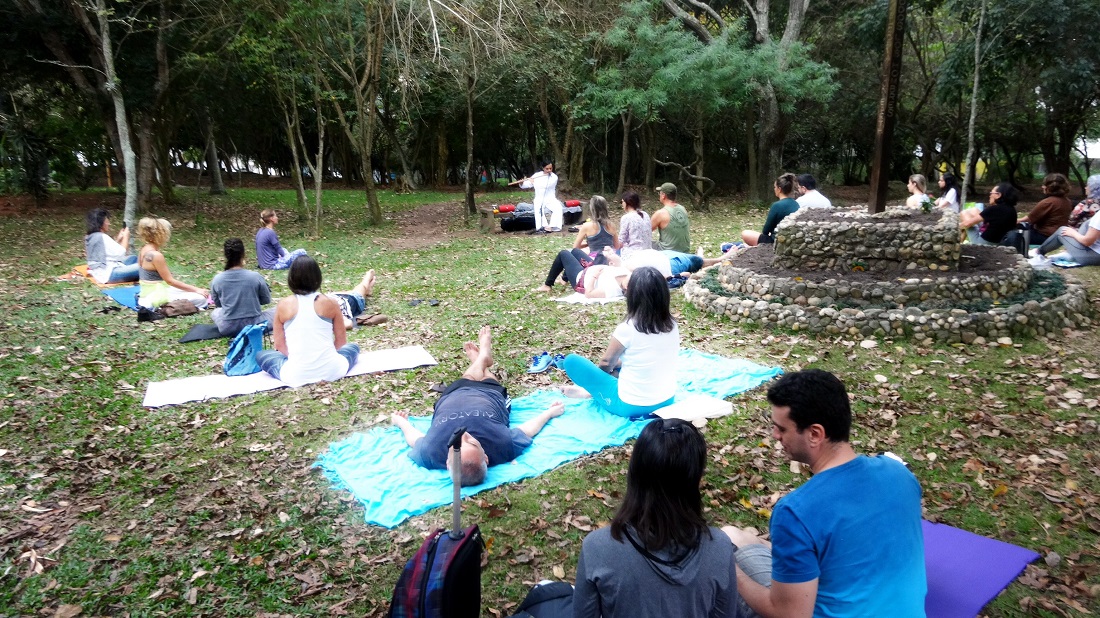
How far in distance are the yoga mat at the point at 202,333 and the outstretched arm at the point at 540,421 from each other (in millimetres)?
4342

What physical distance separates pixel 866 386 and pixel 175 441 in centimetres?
558

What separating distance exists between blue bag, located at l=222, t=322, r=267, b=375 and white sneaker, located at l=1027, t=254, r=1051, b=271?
904 centimetres

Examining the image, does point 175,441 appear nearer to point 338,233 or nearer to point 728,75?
point 338,233

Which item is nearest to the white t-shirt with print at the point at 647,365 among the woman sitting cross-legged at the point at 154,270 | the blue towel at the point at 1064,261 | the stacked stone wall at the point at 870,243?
the stacked stone wall at the point at 870,243

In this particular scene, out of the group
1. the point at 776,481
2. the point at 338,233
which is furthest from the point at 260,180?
the point at 776,481

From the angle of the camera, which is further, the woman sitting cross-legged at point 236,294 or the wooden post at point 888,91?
the wooden post at point 888,91

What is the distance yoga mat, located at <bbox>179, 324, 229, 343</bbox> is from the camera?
24.2 ft

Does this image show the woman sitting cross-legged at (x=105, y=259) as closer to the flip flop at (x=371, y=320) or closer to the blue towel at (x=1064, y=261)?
the flip flop at (x=371, y=320)

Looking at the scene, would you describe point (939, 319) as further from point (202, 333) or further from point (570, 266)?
point (202, 333)

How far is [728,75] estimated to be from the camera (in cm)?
1722

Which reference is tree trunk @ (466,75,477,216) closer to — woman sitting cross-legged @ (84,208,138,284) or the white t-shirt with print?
woman sitting cross-legged @ (84,208,138,284)

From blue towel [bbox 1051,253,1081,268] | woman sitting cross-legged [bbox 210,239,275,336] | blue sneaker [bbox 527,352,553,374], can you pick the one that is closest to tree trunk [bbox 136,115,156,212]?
woman sitting cross-legged [bbox 210,239,275,336]

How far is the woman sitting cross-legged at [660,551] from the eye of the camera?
2.25 metres

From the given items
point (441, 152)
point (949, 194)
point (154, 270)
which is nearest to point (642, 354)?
point (154, 270)
